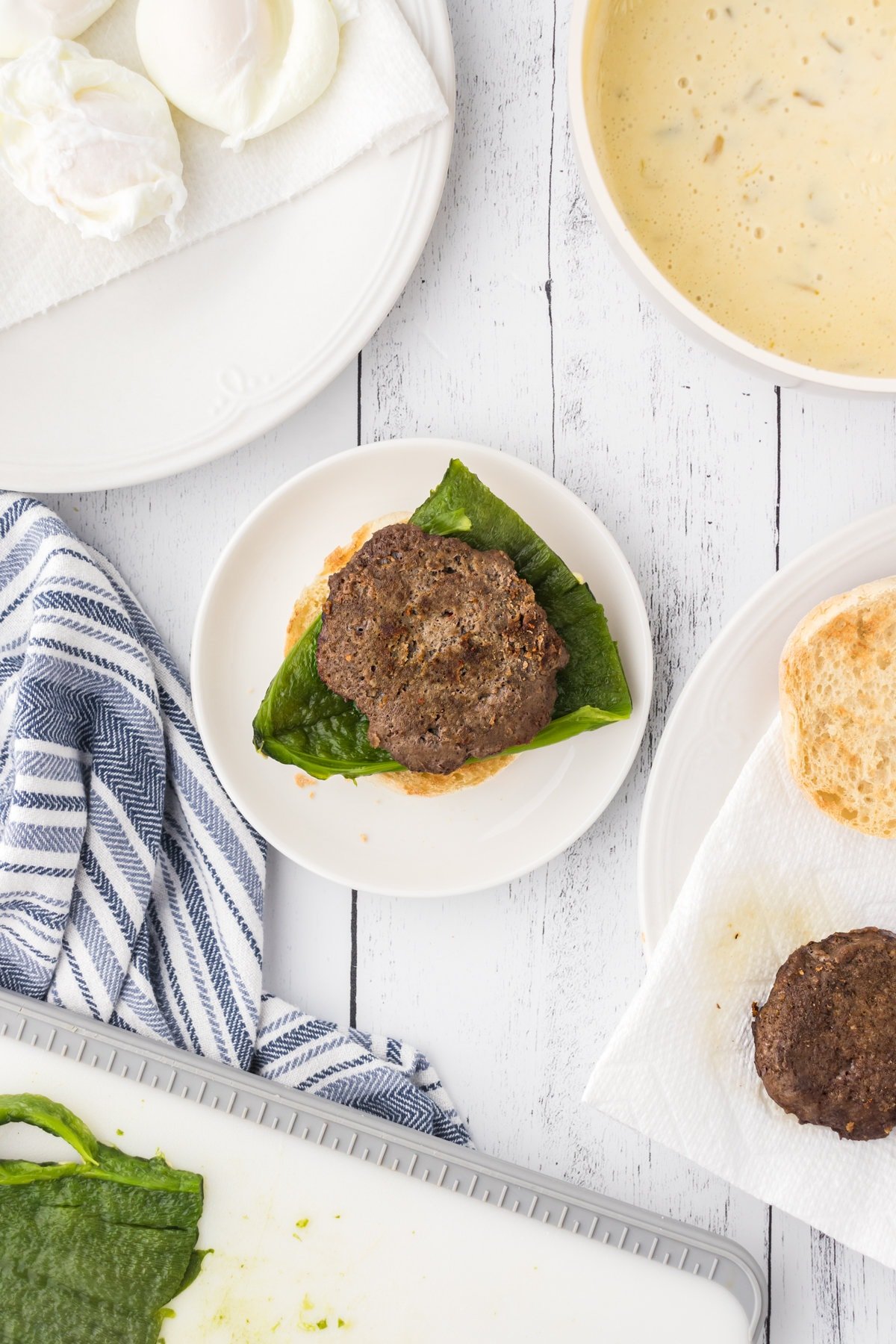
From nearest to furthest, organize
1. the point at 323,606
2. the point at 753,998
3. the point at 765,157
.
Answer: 1. the point at 765,157
2. the point at 753,998
3. the point at 323,606

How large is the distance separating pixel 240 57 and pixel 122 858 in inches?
39.7

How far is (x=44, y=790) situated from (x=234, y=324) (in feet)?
2.14

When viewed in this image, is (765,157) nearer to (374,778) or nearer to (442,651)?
(442,651)

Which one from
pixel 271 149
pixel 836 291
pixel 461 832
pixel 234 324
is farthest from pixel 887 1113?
pixel 271 149

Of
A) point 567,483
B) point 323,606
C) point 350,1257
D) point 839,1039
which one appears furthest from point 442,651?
point 350,1257

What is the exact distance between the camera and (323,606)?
4.83 feet

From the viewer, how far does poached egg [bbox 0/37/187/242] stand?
1296 millimetres

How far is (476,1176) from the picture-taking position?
4.62ft

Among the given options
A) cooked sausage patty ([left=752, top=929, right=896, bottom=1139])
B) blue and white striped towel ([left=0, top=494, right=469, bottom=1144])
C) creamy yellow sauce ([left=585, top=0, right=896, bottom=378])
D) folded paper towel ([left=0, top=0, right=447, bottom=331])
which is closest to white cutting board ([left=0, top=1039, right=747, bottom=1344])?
blue and white striped towel ([left=0, top=494, right=469, bottom=1144])

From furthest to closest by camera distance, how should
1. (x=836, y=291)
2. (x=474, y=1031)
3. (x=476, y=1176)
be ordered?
(x=474, y=1031), (x=476, y=1176), (x=836, y=291)

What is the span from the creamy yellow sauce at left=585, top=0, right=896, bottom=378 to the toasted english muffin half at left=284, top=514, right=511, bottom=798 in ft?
1.58

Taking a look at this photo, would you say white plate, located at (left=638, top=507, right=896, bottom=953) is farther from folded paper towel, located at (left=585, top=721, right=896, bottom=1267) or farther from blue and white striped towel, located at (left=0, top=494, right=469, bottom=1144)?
blue and white striped towel, located at (left=0, top=494, right=469, bottom=1144)

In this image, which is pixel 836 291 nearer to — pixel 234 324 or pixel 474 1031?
pixel 234 324

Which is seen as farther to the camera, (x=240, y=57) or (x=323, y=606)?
(x=323, y=606)
